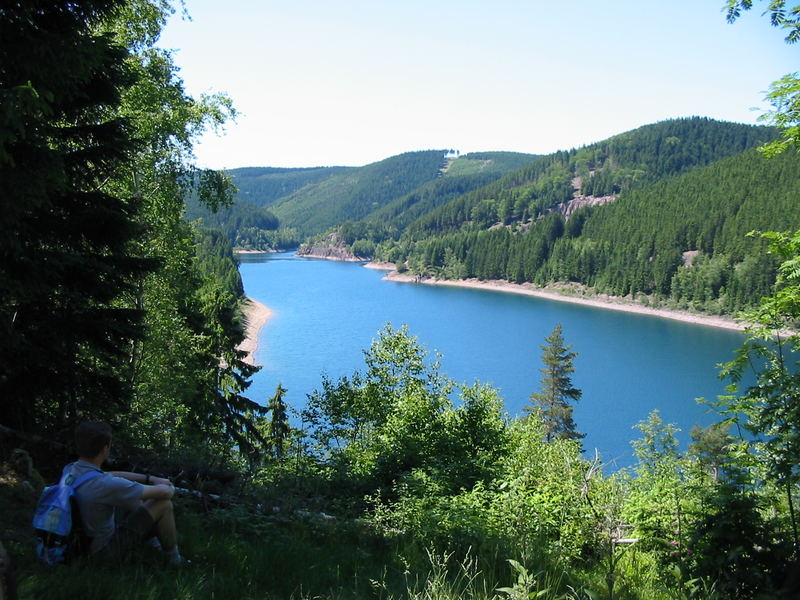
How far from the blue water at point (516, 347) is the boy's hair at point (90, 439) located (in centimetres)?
1538

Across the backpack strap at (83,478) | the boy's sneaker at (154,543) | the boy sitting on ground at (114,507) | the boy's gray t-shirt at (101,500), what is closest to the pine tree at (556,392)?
the boy's sneaker at (154,543)

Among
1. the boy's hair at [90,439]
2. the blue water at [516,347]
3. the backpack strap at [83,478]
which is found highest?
the boy's hair at [90,439]

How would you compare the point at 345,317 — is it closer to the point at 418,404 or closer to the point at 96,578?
the point at 418,404

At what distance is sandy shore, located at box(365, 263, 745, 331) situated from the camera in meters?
87.7

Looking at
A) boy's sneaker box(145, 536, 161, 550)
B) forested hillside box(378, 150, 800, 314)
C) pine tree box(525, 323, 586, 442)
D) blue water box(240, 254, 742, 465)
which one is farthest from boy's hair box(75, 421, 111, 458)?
forested hillside box(378, 150, 800, 314)

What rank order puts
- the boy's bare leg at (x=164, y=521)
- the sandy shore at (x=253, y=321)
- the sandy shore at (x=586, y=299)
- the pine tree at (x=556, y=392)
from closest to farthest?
1. the boy's bare leg at (x=164, y=521)
2. the pine tree at (x=556, y=392)
3. the sandy shore at (x=253, y=321)
4. the sandy shore at (x=586, y=299)

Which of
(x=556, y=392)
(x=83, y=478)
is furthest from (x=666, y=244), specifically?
(x=83, y=478)

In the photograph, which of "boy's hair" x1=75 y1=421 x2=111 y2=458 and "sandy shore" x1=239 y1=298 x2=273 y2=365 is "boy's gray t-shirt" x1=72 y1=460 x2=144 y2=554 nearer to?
"boy's hair" x1=75 y1=421 x2=111 y2=458

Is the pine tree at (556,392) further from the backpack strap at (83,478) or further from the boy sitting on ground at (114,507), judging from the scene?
the backpack strap at (83,478)

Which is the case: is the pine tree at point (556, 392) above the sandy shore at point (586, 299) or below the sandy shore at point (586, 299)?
below

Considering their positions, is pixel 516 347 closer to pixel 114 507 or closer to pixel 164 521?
pixel 164 521

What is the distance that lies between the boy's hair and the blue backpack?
5.9 inches

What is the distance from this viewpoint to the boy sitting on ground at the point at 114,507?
3.59m

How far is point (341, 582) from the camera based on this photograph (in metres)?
3.91
